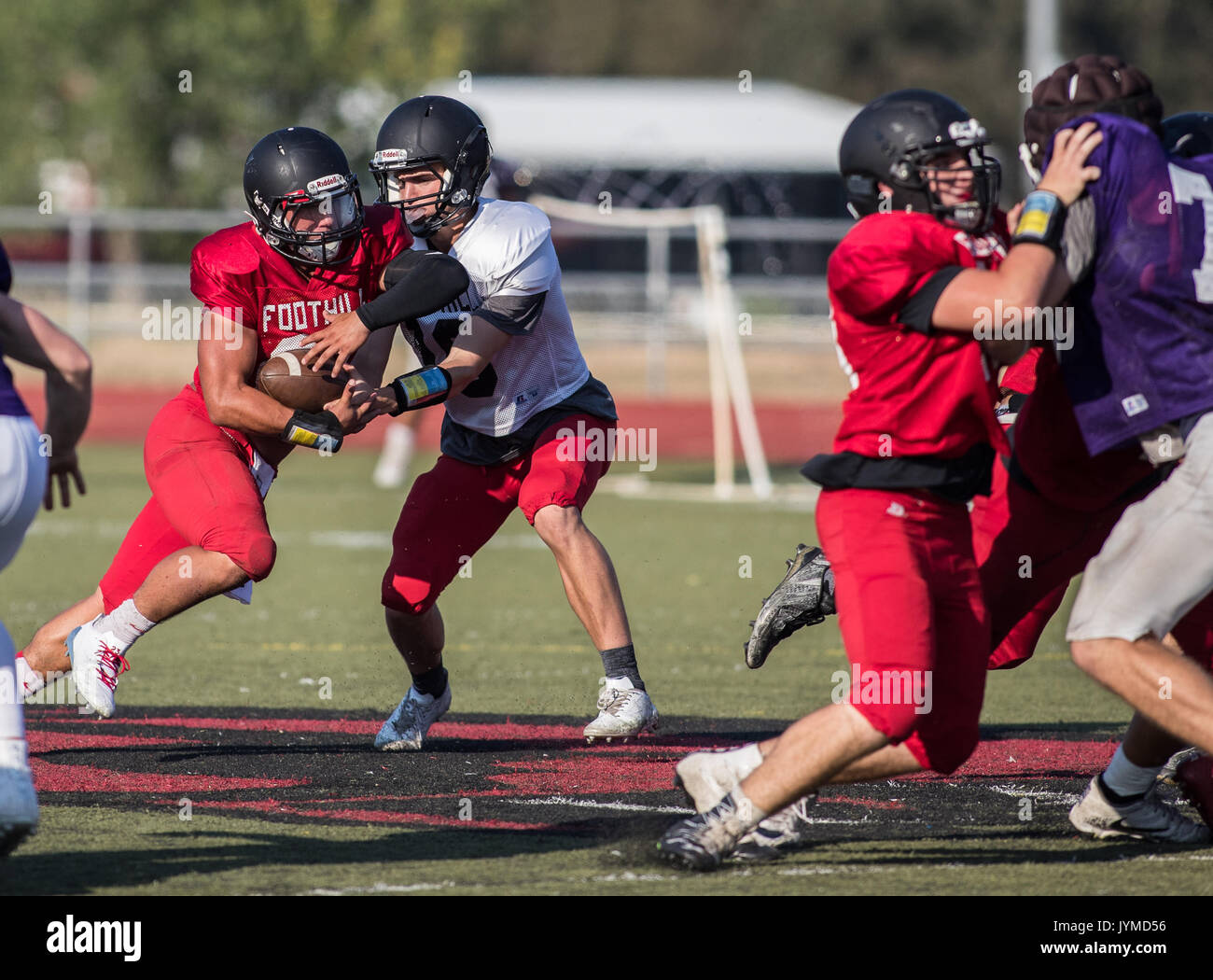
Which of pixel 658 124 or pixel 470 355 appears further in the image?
pixel 658 124

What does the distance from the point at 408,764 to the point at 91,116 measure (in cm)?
2335

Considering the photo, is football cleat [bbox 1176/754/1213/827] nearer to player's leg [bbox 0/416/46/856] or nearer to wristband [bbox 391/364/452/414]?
wristband [bbox 391/364/452/414]

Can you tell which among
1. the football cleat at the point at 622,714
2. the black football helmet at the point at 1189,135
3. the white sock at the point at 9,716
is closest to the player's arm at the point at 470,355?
the football cleat at the point at 622,714

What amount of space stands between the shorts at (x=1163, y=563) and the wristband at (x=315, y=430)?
2.31 meters

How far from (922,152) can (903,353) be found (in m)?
0.52

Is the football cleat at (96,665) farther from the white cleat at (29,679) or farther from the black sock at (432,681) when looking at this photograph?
the black sock at (432,681)

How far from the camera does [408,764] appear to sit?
5.45m

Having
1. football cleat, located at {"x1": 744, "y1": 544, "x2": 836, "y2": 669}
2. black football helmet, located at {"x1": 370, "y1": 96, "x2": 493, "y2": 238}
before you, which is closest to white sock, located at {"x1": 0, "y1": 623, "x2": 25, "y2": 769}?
football cleat, located at {"x1": 744, "y1": 544, "x2": 836, "y2": 669}

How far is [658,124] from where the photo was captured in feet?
121

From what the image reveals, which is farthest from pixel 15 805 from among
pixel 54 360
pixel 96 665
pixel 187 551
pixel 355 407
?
pixel 355 407

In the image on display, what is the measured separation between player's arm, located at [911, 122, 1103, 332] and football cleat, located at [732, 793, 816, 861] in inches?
48.9

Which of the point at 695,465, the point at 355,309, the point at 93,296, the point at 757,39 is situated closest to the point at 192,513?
the point at 355,309
